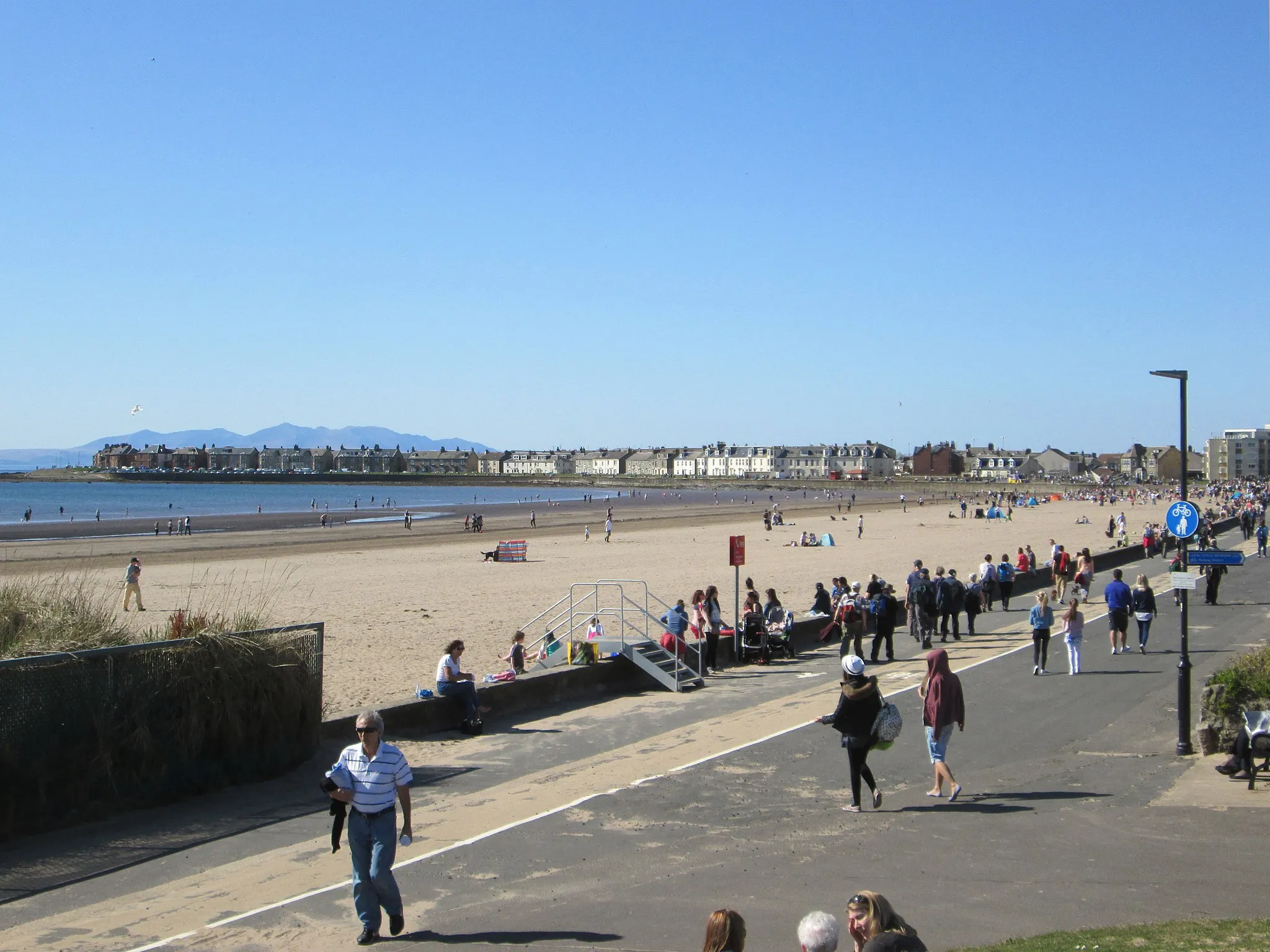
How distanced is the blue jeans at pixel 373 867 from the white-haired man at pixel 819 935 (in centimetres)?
316

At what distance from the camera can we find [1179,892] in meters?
7.00

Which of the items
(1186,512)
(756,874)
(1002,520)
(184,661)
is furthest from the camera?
(1002,520)

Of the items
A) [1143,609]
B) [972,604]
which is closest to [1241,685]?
[1143,609]

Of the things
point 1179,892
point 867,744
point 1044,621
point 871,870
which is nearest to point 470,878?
point 871,870

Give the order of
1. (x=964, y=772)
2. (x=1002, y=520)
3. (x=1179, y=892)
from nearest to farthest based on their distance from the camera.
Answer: (x=1179, y=892) < (x=964, y=772) < (x=1002, y=520)

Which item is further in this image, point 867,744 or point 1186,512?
point 1186,512

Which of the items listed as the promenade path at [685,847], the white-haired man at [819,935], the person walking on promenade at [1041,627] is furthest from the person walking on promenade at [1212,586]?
the white-haired man at [819,935]

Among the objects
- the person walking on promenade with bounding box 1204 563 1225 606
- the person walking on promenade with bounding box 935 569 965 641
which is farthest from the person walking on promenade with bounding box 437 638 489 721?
the person walking on promenade with bounding box 1204 563 1225 606

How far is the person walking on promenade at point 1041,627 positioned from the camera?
15359mm

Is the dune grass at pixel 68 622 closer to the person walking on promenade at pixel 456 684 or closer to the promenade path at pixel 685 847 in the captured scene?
the promenade path at pixel 685 847

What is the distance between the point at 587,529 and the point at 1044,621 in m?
49.3

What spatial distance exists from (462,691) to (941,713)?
5442mm

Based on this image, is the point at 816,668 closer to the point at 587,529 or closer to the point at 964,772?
the point at 964,772

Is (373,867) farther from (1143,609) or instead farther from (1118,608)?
(1143,609)
